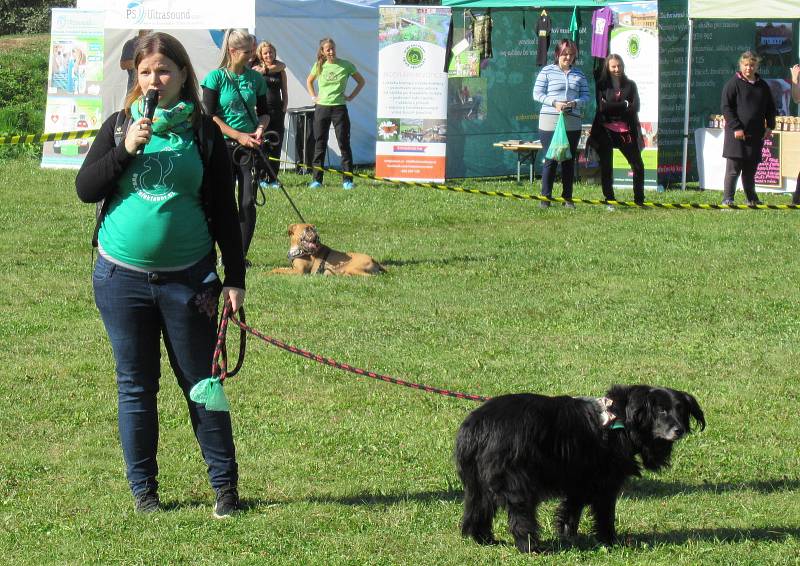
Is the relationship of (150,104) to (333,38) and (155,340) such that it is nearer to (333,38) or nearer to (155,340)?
(155,340)

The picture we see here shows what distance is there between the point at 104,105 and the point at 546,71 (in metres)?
7.10

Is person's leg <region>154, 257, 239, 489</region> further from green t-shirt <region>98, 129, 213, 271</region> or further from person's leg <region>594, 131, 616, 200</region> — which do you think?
person's leg <region>594, 131, 616, 200</region>

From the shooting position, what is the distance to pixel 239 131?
968 cm

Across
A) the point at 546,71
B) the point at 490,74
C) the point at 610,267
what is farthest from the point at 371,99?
the point at 610,267

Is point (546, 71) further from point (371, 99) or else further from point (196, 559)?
point (196, 559)

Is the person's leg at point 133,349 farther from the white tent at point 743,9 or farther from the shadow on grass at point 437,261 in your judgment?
the white tent at point 743,9

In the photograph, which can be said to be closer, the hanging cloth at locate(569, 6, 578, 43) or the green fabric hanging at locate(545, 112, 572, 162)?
the green fabric hanging at locate(545, 112, 572, 162)

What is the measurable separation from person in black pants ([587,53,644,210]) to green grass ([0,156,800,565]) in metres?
1.13

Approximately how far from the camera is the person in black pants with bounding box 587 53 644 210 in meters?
14.3

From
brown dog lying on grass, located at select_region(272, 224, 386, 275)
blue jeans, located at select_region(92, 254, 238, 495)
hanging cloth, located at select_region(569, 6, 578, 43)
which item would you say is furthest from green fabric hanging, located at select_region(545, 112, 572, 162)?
blue jeans, located at select_region(92, 254, 238, 495)

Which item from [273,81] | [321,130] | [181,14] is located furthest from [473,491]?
[181,14]

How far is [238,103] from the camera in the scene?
9.66 meters

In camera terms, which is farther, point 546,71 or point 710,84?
point 710,84

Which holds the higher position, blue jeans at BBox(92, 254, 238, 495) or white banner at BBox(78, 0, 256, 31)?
white banner at BBox(78, 0, 256, 31)
